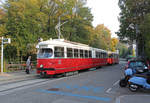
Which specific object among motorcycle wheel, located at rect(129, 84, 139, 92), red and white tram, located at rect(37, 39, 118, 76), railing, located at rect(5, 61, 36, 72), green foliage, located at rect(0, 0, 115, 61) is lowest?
motorcycle wheel, located at rect(129, 84, 139, 92)

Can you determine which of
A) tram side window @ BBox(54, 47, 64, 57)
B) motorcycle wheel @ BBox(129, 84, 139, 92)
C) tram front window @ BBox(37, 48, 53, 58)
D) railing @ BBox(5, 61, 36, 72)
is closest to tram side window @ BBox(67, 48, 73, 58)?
tram side window @ BBox(54, 47, 64, 57)

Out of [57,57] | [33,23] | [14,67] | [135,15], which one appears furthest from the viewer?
[135,15]

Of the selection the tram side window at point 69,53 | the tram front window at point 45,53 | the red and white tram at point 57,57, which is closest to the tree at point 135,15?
the red and white tram at point 57,57

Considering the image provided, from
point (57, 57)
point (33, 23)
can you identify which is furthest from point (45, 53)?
point (33, 23)

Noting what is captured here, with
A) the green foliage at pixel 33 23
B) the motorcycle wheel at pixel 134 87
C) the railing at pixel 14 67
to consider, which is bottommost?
the motorcycle wheel at pixel 134 87

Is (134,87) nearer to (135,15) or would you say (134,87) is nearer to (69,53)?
(69,53)

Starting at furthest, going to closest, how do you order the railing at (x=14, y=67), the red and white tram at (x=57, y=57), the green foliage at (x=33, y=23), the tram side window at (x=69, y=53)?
the green foliage at (x=33, y=23) → the railing at (x=14, y=67) → the tram side window at (x=69, y=53) → the red and white tram at (x=57, y=57)

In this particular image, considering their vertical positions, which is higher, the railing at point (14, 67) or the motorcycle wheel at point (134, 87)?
the railing at point (14, 67)

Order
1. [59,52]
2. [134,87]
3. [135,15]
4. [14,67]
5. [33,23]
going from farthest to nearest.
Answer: [135,15]
[33,23]
[14,67]
[59,52]
[134,87]

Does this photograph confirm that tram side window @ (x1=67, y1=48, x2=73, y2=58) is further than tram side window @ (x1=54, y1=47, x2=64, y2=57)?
Yes

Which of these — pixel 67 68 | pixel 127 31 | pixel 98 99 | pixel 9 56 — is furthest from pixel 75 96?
pixel 127 31

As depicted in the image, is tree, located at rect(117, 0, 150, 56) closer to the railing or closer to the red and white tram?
the red and white tram

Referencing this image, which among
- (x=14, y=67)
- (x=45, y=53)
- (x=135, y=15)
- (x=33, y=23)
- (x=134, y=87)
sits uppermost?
(x=135, y=15)

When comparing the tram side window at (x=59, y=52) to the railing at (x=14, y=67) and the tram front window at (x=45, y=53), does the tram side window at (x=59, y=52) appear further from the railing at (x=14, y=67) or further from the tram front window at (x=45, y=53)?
the railing at (x=14, y=67)
